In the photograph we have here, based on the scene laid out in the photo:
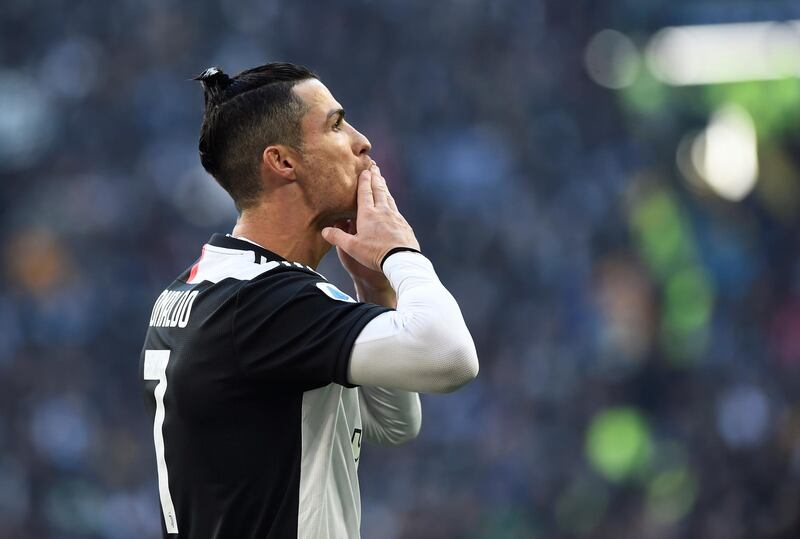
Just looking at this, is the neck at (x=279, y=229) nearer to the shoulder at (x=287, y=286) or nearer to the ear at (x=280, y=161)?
the ear at (x=280, y=161)

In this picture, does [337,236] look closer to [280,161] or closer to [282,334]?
[280,161]

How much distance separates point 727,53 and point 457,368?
7.01 metres

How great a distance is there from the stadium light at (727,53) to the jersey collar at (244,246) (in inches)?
258

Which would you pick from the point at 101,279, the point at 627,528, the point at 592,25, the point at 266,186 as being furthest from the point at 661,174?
the point at 266,186

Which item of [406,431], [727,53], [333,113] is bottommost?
[406,431]

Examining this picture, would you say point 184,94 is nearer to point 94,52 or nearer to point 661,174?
→ point 94,52

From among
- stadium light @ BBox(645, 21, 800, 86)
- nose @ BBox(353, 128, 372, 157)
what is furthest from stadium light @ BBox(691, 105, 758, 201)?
nose @ BBox(353, 128, 372, 157)

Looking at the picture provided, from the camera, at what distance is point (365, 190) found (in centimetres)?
203

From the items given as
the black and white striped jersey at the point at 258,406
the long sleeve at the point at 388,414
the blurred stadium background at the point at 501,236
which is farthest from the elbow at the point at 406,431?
the blurred stadium background at the point at 501,236

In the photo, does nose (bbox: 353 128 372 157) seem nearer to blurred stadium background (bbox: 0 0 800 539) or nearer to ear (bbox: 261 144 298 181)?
ear (bbox: 261 144 298 181)

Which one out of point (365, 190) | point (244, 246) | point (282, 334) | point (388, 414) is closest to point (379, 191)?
point (365, 190)

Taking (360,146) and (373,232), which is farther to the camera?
(360,146)

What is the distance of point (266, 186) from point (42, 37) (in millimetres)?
6380

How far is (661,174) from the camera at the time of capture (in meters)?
7.87
